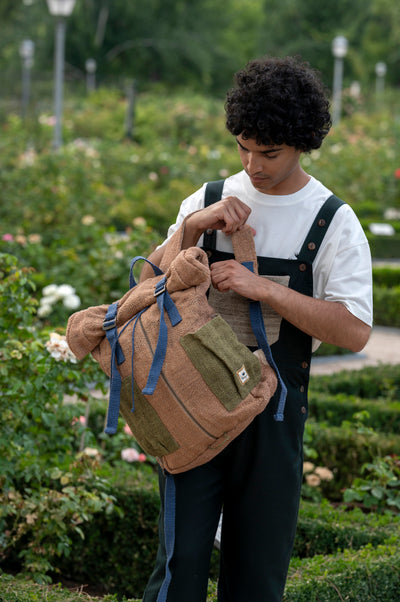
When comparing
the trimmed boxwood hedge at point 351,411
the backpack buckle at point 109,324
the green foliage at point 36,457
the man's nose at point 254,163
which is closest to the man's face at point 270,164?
the man's nose at point 254,163

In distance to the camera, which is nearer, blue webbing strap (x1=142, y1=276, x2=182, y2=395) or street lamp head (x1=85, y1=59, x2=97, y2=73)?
blue webbing strap (x1=142, y1=276, x2=182, y2=395)

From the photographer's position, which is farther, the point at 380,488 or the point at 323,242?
the point at 380,488

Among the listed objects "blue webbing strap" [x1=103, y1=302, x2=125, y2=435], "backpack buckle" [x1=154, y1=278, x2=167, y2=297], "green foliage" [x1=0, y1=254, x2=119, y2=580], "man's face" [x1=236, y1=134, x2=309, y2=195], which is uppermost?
"man's face" [x1=236, y1=134, x2=309, y2=195]

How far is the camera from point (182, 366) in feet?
5.40

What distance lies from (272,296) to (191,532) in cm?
55

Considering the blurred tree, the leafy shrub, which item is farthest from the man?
the blurred tree

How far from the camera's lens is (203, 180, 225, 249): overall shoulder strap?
186 centimetres

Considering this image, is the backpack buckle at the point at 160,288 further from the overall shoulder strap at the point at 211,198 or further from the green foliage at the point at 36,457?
the green foliage at the point at 36,457

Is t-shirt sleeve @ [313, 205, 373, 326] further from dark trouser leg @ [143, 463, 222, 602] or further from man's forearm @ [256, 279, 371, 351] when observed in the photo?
dark trouser leg @ [143, 463, 222, 602]

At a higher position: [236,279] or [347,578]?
[236,279]

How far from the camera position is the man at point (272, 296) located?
171 centimetres

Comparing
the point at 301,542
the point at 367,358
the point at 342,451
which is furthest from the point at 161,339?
the point at 367,358

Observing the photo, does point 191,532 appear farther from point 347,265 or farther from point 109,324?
point 347,265

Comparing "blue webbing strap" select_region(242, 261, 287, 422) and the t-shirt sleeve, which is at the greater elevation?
the t-shirt sleeve
